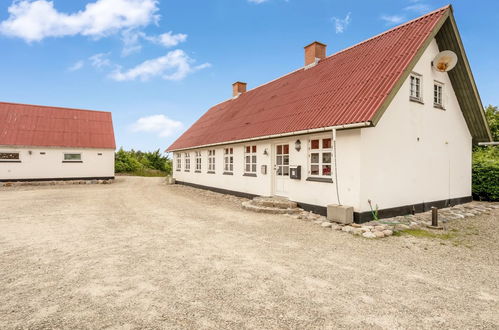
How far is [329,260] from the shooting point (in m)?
5.23

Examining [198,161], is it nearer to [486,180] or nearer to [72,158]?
[72,158]

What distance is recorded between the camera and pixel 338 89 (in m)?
10.3

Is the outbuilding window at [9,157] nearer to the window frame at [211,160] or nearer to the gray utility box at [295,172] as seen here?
the window frame at [211,160]

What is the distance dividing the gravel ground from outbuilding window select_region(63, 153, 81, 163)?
16.5 m

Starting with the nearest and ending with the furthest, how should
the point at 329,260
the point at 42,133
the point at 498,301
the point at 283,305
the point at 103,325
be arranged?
the point at 103,325
the point at 283,305
the point at 498,301
the point at 329,260
the point at 42,133

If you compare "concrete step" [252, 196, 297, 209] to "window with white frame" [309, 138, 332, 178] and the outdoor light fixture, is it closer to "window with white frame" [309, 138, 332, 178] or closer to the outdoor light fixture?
"window with white frame" [309, 138, 332, 178]

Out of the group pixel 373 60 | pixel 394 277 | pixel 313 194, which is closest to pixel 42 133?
pixel 313 194

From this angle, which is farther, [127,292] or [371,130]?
[371,130]

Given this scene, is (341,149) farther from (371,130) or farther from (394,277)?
(394,277)

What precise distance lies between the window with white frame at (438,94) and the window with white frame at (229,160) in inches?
361

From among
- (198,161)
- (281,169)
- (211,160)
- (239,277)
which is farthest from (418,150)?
(198,161)

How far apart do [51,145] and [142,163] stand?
1562cm

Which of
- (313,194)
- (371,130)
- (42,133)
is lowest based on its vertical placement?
(313,194)

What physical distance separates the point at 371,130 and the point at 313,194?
280cm
